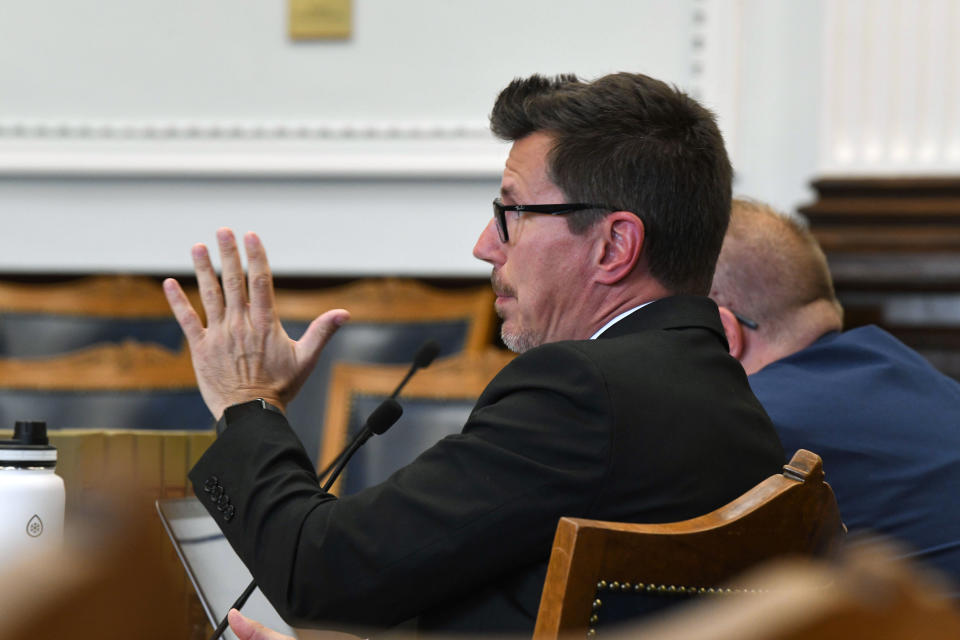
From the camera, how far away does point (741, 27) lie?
299 centimetres

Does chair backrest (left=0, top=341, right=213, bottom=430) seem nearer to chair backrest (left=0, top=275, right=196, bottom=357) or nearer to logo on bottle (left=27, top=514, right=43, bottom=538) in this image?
chair backrest (left=0, top=275, right=196, bottom=357)

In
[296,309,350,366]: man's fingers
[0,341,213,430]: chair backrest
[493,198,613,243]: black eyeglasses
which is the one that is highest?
[493,198,613,243]: black eyeglasses

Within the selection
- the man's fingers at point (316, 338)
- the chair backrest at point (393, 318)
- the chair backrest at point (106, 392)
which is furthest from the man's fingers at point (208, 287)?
the chair backrest at point (393, 318)

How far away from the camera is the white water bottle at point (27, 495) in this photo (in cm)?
99

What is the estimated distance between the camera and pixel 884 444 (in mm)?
1649

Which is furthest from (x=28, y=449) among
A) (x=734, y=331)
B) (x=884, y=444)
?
(x=734, y=331)

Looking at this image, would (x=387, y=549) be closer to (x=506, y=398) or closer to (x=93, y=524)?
(x=506, y=398)

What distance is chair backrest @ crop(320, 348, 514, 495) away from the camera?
87.2 inches

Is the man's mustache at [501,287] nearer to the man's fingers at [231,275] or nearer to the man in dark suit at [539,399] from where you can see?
the man in dark suit at [539,399]

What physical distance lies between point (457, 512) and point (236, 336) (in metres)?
0.42

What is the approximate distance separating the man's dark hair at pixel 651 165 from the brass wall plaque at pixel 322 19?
1.90m

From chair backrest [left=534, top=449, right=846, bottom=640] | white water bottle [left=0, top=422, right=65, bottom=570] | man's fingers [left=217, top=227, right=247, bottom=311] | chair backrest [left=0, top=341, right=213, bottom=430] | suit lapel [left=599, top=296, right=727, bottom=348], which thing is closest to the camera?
chair backrest [left=534, top=449, right=846, bottom=640]

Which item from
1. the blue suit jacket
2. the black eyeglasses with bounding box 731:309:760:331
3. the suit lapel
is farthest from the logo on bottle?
the black eyeglasses with bounding box 731:309:760:331

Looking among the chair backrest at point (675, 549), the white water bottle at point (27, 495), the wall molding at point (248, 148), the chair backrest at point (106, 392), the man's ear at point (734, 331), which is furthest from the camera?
the wall molding at point (248, 148)
